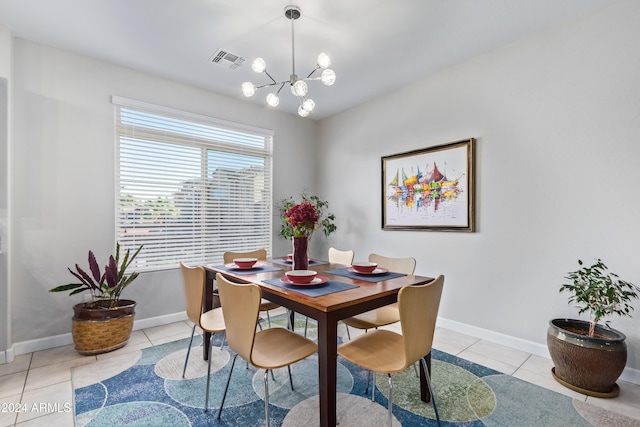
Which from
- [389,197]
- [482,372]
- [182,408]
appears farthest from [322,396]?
[389,197]

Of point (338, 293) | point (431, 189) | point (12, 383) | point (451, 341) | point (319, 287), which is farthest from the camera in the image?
point (431, 189)

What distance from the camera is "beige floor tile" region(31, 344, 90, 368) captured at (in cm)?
245

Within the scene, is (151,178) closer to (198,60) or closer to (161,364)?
(198,60)

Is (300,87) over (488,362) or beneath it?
over

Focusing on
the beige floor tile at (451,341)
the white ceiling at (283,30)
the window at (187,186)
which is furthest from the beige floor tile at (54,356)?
the beige floor tile at (451,341)

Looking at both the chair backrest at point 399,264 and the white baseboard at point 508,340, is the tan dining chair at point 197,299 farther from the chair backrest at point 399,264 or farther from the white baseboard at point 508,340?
the white baseboard at point 508,340

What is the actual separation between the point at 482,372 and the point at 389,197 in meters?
2.02

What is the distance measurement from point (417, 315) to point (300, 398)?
1050 mm

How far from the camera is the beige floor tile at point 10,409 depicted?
1.74 meters

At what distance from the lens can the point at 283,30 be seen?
2.49 m

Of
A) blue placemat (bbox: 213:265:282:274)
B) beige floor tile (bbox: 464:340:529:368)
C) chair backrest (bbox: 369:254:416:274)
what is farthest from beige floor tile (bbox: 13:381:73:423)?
beige floor tile (bbox: 464:340:529:368)

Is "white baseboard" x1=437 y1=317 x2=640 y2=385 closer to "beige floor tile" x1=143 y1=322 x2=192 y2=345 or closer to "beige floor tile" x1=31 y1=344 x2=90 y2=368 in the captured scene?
"beige floor tile" x1=143 y1=322 x2=192 y2=345

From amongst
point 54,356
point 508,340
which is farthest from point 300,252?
point 54,356

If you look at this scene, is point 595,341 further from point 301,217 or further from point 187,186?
point 187,186
